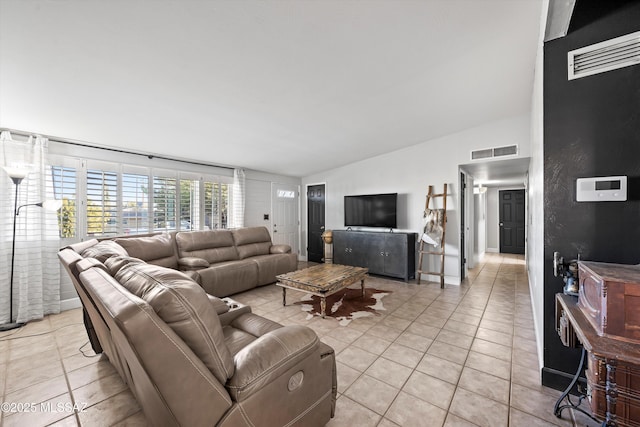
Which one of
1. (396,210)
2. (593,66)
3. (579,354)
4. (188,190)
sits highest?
(593,66)

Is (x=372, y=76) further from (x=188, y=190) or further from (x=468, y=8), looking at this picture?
(x=188, y=190)

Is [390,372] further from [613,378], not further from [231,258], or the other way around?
[231,258]

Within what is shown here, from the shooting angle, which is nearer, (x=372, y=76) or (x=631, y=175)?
(x=631, y=175)

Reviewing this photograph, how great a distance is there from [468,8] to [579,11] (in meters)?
0.68

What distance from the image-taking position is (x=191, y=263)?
365 cm

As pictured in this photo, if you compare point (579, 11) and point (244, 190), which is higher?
point (579, 11)

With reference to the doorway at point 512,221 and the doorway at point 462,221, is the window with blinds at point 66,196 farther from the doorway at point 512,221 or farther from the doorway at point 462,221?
the doorway at point 512,221

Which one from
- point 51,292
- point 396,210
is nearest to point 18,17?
point 51,292

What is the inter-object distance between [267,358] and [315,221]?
17.8 feet

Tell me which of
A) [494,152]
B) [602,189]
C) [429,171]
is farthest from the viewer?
[429,171]

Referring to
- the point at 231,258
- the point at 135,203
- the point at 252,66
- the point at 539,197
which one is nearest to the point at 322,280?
the point at 231,258

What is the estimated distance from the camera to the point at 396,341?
247 centimetres

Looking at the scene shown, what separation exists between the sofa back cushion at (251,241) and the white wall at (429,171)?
183 centimetres

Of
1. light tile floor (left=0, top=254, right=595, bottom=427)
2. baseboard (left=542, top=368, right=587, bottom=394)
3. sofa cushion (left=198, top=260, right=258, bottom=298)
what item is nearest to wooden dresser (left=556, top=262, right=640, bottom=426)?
light tile floor (left=0, top=254, right=595, bottom=427)
